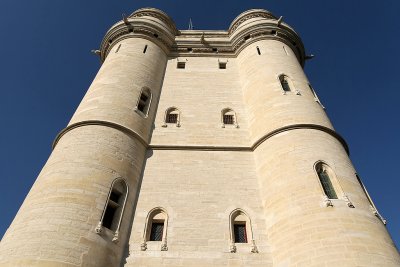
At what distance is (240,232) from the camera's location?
956cm

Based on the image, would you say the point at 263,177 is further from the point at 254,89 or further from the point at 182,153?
the point at 254,89

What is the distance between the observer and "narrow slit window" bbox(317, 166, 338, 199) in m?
9.24

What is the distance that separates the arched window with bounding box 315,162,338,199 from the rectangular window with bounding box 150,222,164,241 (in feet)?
15.3

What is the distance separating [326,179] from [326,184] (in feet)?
0.69

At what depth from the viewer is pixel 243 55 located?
17188mm

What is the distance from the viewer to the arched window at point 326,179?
30.4ft

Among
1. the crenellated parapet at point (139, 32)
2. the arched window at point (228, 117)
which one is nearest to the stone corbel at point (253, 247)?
the arched window at point (228, 117)

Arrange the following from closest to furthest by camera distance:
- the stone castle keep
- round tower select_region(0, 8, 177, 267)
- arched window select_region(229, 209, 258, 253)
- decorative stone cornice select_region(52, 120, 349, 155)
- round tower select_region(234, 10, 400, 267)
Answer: round tower select_region(0, 8, 177, 267), round tower select_region(234, 10, 400, 267), the stone castle keep, arched window select_region(229, 209, 258, 253), decorative stone cornice select_region(52, 120, 349, 155)

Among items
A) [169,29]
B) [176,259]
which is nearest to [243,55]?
[169,29]

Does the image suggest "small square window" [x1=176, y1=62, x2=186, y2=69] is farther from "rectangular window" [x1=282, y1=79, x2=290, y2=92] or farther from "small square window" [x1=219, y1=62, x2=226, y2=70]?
"rectangular window" [x1=282, y1=79, x2=290, y2=92]

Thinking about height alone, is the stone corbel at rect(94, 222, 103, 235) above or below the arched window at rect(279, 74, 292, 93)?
below

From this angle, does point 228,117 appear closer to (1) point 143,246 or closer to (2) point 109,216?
(2) point 109,216

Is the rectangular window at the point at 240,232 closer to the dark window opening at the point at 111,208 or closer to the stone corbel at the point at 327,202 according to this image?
the stone corbel at the point at 327,202

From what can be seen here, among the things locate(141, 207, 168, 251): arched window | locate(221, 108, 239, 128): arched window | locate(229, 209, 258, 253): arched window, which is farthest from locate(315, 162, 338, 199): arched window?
locate(141, 207, 168, 251): arched window
